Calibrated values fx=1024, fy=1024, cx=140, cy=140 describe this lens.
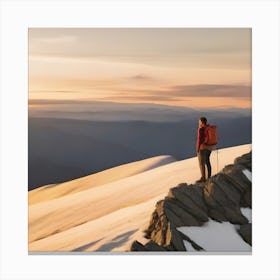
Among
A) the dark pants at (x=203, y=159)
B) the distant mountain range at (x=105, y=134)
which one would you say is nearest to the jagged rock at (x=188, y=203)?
the dark pants at (x=203, y=159)

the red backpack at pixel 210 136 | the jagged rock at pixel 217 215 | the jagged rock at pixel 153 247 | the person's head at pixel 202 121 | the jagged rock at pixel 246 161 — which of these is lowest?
the jagged rock at pixel 153 247

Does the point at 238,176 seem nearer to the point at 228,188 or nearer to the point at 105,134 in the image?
the point at 228,188

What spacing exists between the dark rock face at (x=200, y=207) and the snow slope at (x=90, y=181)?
51 centimetres

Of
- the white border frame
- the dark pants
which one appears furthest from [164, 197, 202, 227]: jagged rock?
the dark pants

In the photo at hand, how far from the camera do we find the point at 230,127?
13719 mm

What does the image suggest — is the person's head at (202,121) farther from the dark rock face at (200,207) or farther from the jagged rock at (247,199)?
the jagged rock at (247,199)

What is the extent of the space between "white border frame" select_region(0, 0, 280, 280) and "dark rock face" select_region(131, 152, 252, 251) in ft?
0.51

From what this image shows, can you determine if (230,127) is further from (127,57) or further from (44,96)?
(44,96)

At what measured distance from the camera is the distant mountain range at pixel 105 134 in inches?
542

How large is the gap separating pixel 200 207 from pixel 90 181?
60.3 inches
